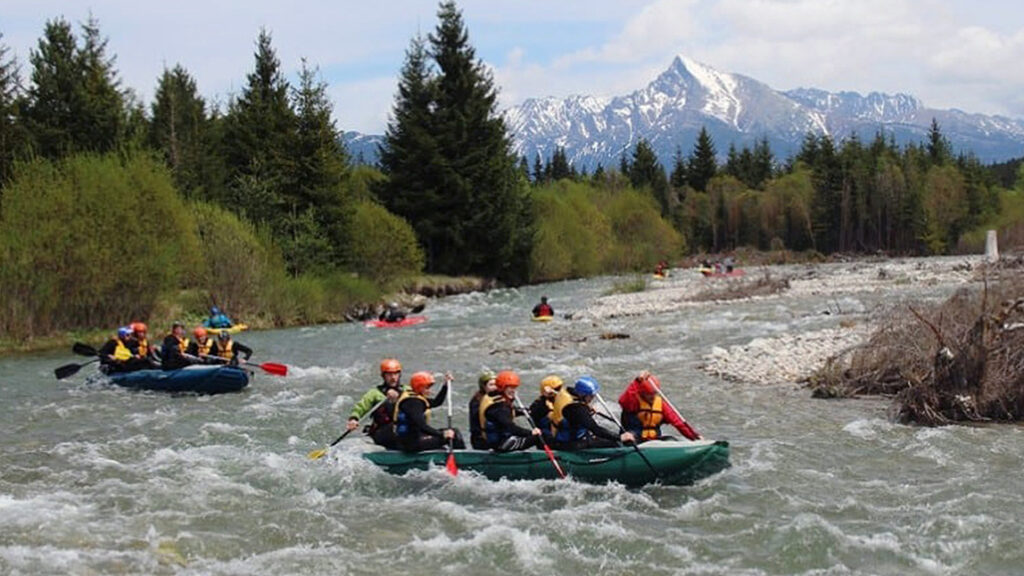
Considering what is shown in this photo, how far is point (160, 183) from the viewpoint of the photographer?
2734cm

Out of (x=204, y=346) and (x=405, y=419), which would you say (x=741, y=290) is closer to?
(x=204, y=346)

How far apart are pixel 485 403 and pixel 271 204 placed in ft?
88.5

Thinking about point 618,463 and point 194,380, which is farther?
point 194,380

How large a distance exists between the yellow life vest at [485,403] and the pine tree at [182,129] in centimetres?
2745

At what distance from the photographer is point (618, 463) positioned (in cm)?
977

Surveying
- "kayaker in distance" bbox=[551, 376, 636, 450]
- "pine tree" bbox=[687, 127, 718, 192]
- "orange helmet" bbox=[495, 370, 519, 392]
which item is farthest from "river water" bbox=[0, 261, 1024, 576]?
"pine tree" bbox=[687, 127, 718, 192]

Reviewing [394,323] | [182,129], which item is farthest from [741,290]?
[182,129]

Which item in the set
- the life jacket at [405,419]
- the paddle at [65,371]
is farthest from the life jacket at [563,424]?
the paddle at [65,371]

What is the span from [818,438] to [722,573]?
4.85 metres

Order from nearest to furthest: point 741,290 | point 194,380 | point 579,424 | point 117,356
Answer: point 579,424, point 194,380, point 117,356, point 741,290

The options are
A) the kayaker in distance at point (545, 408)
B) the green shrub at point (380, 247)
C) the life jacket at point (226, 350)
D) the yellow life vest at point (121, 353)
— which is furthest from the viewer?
the green shrub at point (380, 247)

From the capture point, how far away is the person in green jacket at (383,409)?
1099 cm

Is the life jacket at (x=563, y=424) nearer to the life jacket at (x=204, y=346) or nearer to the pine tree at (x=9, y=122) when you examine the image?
the life jacket at (x=204, y=346)

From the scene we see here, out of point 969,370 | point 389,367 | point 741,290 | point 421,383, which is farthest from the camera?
point 741,290
